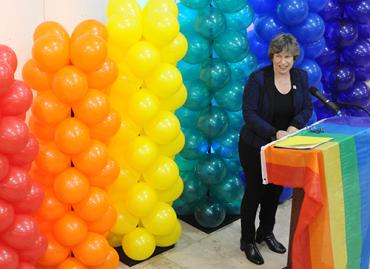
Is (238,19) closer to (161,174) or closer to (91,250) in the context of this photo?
(161,174)

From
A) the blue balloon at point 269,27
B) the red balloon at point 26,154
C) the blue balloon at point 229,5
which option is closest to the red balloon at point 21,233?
the red balloon at point 26,154

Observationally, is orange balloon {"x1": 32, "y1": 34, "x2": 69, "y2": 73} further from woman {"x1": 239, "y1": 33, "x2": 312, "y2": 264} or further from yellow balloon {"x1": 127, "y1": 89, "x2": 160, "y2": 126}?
woman {"x1": 239, "y1": 33, "x2": 312, "y2": 264}

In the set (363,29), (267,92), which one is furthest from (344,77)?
(267,92)

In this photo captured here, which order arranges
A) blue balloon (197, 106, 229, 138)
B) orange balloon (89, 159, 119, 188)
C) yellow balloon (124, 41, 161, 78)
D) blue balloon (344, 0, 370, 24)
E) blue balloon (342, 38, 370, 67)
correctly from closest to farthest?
1. orange balloon (89, 159, 119, 188)
2. yellow balloon (124, 41, 161, 78)
3. blue balloon (197, 106, 229, 138)
4. blue balloon (344, 0, 370, 24)
5. blue balloon (342, 38, 370, 67)

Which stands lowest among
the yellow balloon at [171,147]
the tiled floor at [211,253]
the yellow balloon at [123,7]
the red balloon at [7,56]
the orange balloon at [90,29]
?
the tiled floor at [211,253]

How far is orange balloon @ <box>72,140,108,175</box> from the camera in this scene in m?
2.82

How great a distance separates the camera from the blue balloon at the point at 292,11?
365 centimetres

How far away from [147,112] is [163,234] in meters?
0.89

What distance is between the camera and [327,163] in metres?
2.51

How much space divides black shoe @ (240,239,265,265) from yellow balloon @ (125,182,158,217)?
707mm

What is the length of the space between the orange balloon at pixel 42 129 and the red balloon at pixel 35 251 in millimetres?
522

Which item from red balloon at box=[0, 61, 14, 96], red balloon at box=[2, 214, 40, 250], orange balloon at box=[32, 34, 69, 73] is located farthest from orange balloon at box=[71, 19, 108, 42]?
red balloon at box=[2, 214, 40, 250]

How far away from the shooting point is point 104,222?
3041 mm

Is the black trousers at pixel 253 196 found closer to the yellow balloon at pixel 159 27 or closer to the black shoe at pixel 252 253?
the black shoe at pixel 252 253
